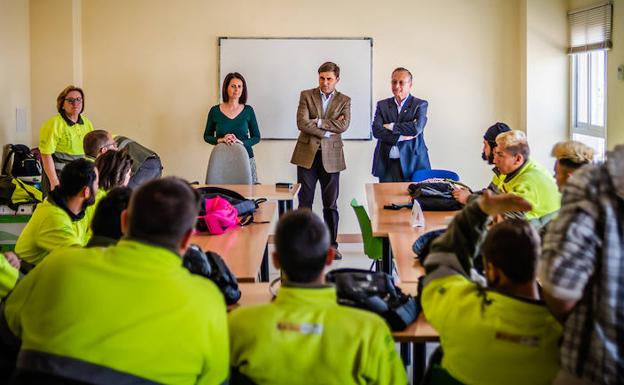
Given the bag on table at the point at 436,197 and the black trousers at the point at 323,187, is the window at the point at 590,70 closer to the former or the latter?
the bag on table at the point at 436,197

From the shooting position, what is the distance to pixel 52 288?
2109 mm

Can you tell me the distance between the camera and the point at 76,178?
365 centimetres

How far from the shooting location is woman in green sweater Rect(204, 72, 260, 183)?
7145mm

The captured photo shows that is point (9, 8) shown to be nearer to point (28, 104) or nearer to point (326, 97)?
point (28, 104)

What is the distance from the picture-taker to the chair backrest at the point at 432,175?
264 inches

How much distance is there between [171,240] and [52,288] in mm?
328

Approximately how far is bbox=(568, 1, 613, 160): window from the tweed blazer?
A: 2.09 meters

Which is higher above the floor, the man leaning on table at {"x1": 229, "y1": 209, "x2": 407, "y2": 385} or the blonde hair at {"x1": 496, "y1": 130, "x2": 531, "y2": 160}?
the blonde hair at {"x1": 496, "y1": 130, "x2": 531, "y2": 160}

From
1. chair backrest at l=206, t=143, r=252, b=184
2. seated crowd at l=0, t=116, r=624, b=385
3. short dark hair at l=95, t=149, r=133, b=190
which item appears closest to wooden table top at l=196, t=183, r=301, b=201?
chair backrest at l=206, t=143, r=252, b=184

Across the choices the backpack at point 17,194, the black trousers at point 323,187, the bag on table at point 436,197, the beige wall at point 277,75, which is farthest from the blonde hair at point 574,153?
the backpack at point 17,194

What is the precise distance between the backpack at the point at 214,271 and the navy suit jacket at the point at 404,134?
13.8 ft

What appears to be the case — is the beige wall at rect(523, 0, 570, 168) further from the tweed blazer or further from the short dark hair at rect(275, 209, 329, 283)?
the short dark hair at rect(275, 209, 329, 283)

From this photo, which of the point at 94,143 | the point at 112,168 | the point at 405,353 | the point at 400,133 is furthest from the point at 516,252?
the point at 400,133

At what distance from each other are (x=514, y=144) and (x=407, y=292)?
5.62 feet
